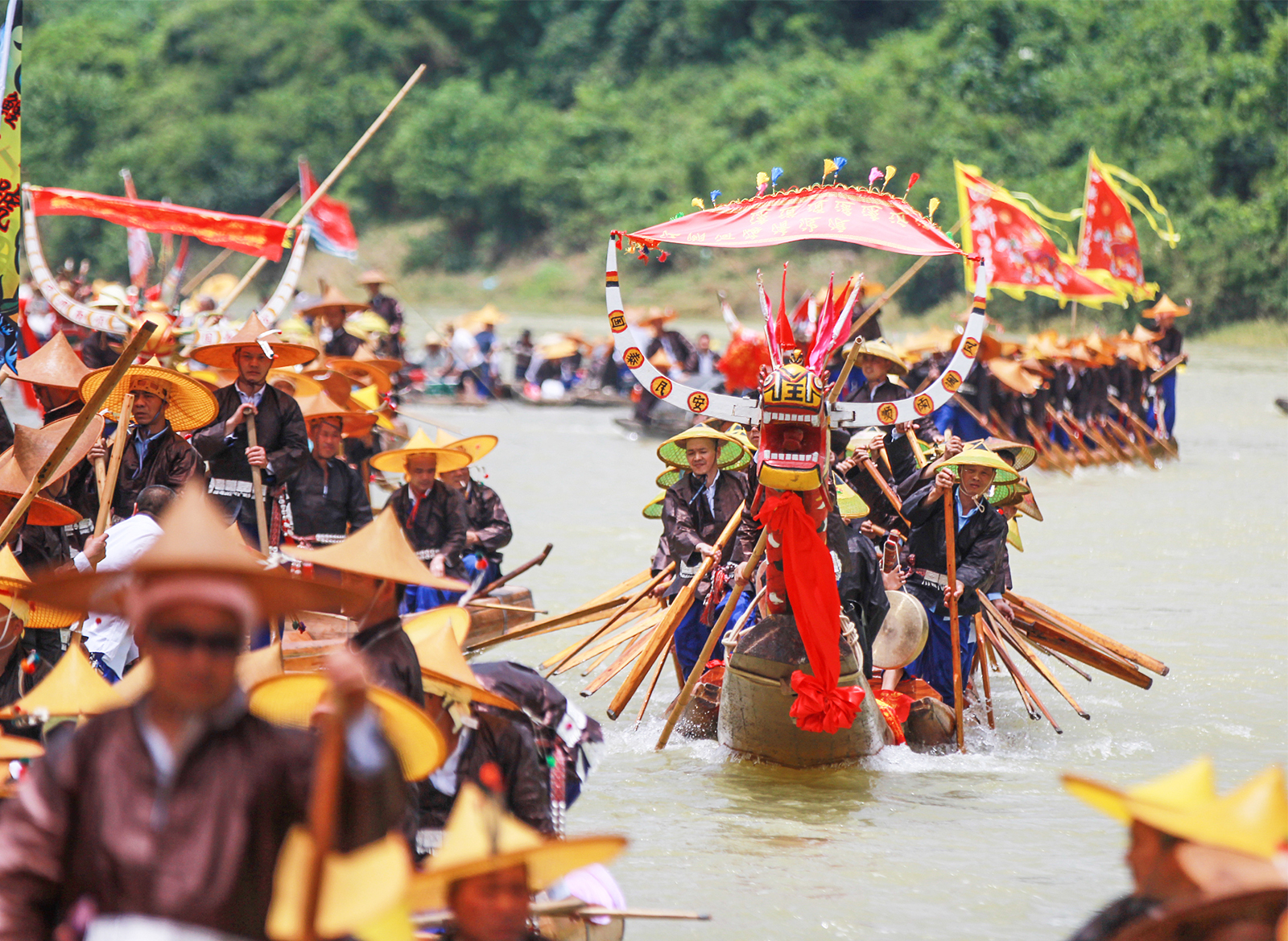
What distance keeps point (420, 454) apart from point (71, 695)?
4.93 meters

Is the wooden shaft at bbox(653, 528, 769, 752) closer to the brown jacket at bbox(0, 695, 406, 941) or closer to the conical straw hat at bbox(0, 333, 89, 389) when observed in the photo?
the conical straw hat at bbox(0, 333, 89, 389)

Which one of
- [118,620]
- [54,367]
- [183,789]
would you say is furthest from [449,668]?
[54,367]

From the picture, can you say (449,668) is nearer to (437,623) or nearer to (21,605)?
(437,623)

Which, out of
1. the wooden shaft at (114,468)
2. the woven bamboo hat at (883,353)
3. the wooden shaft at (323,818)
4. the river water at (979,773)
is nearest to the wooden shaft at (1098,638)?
the river water at (979,773)

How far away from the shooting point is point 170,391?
7.07 m

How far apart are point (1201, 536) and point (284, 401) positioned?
985cm

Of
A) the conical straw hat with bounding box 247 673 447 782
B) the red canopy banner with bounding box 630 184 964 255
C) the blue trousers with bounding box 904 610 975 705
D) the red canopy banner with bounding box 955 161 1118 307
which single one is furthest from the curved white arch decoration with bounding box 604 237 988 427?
the red canopy banner with bounding box 955 161 1118 307

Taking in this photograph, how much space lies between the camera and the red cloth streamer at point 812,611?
6.74m

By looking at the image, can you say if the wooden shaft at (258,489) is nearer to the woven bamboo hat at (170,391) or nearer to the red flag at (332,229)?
the woven bamboo hat at (170,391)

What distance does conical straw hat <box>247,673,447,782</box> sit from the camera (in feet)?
10.4

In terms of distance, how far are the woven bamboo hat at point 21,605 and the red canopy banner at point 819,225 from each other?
311 centimetres

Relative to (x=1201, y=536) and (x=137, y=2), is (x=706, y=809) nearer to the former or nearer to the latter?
(x=1201, y=536)

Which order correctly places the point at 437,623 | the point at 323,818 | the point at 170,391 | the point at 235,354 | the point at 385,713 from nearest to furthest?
the point at 323,818, the point at 385,713, the point at 437,623, the point at 170,391, the point at 235,354

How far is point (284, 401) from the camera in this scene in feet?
26.8
